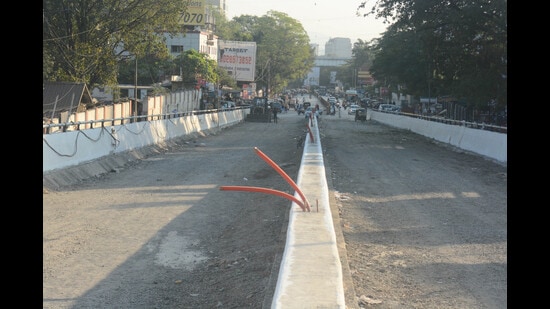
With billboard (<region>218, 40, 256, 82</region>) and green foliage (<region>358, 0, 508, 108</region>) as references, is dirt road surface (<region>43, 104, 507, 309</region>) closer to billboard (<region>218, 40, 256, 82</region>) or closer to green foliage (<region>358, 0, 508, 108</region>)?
green foliage (<region>358, 0, 508, 108</region>)

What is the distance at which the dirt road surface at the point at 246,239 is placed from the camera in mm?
7049

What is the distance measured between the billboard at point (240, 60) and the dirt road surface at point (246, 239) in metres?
76.6

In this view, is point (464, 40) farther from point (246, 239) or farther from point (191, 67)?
point (191, 67)

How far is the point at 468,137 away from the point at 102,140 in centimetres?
1635

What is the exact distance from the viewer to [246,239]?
986cm

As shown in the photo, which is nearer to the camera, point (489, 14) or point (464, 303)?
point (464, 303)

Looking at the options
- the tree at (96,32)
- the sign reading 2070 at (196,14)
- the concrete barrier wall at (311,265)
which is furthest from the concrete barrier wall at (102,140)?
the sign reading 2070 at (196,14)

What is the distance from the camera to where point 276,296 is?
5.75m

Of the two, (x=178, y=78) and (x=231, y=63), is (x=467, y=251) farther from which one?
(x=231, y=63)

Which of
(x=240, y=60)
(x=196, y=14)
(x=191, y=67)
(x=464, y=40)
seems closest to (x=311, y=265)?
(x=464, y=40)

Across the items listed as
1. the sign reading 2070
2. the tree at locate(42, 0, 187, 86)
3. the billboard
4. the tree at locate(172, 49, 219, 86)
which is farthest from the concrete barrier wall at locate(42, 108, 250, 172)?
the billboard

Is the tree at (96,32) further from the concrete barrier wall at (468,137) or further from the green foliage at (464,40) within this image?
the concrete barrier wall at (468,137)

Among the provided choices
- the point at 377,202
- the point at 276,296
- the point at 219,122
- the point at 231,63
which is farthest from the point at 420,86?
the point at 276,296
